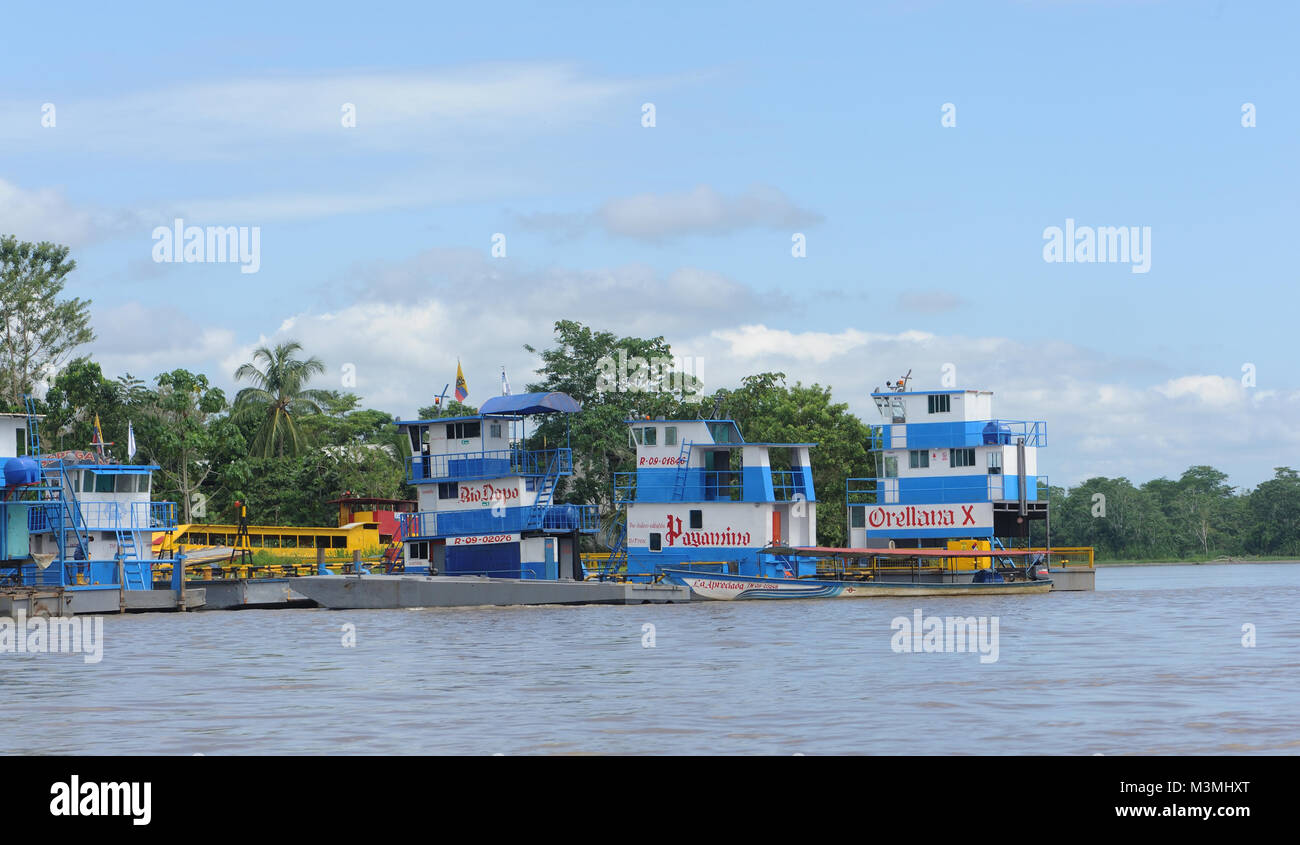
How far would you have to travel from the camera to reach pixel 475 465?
2052 inches

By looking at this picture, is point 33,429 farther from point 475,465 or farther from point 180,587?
point 475,465

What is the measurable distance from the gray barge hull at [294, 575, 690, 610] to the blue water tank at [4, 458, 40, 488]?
908cm

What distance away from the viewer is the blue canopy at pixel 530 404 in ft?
168

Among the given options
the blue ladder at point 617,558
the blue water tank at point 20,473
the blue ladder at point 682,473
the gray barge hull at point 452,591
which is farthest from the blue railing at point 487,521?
the blue water tank at point 20,473

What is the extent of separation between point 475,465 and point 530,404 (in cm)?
320

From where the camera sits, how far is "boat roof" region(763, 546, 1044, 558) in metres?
51.2

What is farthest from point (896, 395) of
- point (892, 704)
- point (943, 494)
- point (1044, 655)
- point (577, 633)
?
point (892, 704)

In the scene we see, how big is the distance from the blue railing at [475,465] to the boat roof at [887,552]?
8771 millimetres

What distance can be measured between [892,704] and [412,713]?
22.6ft

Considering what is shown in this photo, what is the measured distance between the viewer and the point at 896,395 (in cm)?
5775

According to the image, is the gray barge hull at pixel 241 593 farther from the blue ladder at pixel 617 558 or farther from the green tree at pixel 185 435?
the green tree at pixel 185 435

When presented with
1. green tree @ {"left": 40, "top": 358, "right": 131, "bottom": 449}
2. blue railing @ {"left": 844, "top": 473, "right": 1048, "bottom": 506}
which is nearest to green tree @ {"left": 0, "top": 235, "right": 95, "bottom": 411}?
green tree @ {"left": 40, "top": 358, "right": 131, "bottom": 449}
